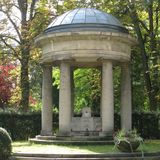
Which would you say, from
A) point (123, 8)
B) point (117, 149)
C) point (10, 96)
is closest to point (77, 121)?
point (117, 149)

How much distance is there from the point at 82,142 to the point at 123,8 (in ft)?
46.6

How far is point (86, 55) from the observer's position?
2400 centimetres

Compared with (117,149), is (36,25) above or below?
above

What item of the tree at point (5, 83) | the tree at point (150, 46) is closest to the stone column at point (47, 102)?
the tree at point (150, 46)

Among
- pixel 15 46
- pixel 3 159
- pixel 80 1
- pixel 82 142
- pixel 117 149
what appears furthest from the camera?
pixel 15 46

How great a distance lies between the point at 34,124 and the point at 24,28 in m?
9.06

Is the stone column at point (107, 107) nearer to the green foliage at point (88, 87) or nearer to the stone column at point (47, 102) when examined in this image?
the stone column at point (47, 102)

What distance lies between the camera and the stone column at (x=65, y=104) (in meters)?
23.8

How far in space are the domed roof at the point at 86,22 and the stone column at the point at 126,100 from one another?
8.69ft

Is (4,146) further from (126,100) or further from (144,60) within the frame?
(144,60)

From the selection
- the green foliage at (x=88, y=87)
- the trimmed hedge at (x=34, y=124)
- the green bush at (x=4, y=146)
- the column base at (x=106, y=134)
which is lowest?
the green bush at (x=4, y=146)

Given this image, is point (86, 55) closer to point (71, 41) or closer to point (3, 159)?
point (71, 41)

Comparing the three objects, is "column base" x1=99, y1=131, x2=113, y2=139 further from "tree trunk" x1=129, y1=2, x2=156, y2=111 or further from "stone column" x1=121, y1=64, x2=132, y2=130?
"tree trunk" x1=129, y1=2, x2=156, y2=111

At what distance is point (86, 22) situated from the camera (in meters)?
24.4
